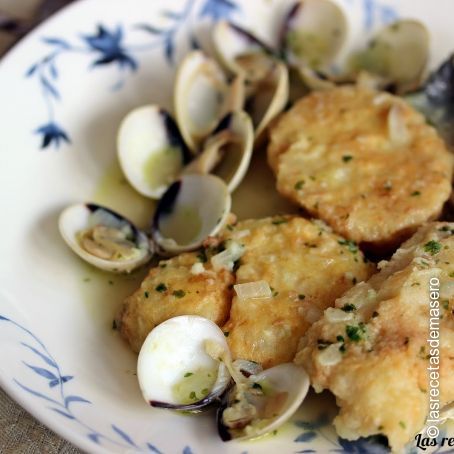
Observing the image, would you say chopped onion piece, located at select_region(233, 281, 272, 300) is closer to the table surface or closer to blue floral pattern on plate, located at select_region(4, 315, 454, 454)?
blue floral pattern on plate, located at select_region(4, 315, 454, 454)

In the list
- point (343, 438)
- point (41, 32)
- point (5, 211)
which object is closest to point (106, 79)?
point (41, 32)

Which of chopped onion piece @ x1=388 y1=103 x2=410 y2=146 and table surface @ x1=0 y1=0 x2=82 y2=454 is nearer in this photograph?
table surface @ x1=0 y1=0 x2=82 y2=454

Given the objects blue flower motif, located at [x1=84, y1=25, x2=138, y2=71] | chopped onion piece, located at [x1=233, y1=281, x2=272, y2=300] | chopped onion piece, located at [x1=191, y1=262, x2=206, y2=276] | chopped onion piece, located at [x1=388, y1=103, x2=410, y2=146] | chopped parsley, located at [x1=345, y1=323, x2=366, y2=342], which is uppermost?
blue flower motif, located at [x1=84, y1=25, x2=138, y2=71]

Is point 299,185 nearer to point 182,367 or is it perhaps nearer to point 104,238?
point 104,238

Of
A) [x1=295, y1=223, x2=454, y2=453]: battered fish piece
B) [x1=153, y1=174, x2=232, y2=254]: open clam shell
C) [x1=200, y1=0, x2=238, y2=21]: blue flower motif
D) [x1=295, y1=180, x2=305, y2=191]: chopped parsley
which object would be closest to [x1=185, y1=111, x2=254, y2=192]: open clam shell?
[x1=153, y1=174, x2=232, y2=254]: open clam shell

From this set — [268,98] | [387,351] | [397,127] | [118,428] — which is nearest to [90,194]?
[268,98]

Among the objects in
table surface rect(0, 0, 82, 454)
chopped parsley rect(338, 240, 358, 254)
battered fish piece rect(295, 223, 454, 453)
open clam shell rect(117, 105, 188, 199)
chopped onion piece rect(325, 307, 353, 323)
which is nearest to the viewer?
battered fish piece rect(295, 223, 454, 453)

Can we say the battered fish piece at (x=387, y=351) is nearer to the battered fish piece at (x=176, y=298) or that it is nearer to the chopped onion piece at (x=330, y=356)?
the chopped onion piece at (x=330, y=356)
